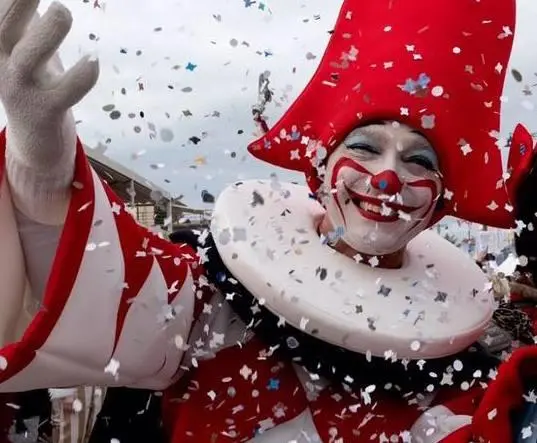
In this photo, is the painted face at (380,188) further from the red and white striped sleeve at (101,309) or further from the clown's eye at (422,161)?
the red and white striped sleeve at (101,309)

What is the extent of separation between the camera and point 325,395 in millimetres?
1898

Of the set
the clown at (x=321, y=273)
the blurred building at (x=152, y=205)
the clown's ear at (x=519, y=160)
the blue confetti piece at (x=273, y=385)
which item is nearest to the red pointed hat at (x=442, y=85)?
the clown at (x=321, y=273)

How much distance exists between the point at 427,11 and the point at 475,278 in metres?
0.70

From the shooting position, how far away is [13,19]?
55.7 inches

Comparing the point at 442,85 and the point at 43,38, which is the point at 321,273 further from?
the point at 43,38

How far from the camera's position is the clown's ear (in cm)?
224

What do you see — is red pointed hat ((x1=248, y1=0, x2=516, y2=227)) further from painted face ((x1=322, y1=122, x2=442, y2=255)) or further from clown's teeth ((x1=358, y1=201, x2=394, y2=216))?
clown's teeth ((x1=358, y1=201, x2=394, y2=216))

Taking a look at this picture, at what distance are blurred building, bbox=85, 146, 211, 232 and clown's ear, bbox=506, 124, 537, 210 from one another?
2.89 ft

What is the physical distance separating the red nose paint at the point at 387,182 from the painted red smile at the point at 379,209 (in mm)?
32

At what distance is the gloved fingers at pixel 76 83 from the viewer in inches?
56.1

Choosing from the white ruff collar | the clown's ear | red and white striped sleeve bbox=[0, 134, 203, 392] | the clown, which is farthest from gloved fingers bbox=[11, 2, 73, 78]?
the clown's ear

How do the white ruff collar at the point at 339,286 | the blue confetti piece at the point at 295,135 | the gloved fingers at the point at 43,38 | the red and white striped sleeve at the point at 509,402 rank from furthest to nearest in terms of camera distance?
the blue confetti piece at the point at 295,135 → the white ruff collar at the point at 339,286 → the red and white striped sleeve at the point at 509,402 → the gloved fingers at the point at 43,38

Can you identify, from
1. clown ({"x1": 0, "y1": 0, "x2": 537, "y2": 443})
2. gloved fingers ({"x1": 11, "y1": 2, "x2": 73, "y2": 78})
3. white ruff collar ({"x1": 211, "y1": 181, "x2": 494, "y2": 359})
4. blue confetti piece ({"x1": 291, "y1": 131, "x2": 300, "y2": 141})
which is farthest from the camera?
blue confetti piece ({"x1": 291, "y1": 131, "x2": 300, "y2": 141})

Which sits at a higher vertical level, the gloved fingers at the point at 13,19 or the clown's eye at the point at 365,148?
the gloved fingers at the point at 13,19
